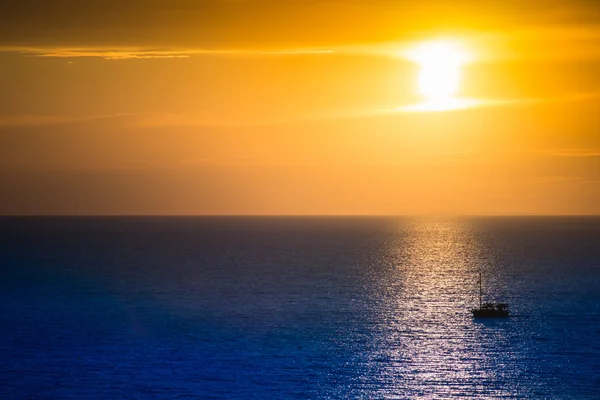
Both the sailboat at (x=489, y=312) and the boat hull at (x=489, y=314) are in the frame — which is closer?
the boat hull at (x=489, y=314)

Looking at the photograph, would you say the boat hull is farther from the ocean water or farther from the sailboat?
the ocean water

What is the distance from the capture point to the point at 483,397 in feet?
221

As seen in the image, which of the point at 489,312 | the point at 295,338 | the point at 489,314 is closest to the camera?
the point at 295,338

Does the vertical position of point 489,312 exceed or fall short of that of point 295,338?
it exceeds it

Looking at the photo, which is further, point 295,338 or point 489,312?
point 489,312

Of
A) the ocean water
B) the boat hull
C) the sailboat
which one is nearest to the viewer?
the ocean water

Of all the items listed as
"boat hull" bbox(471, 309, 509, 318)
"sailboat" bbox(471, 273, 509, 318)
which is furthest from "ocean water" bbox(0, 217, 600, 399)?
"sailboat" bbox(471, 273, 509, 318)

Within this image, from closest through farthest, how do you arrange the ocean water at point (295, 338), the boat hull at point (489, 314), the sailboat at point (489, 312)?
the ocean water at point (295, 338), the boat hull at point (489, 314), the sailboat at point (489, 312)

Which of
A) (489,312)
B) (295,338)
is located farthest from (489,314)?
(295,338)

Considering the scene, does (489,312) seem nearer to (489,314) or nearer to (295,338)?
(489,314)

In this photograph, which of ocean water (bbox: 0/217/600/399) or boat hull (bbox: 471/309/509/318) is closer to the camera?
ocean water (bbox: 0/217/600/399)

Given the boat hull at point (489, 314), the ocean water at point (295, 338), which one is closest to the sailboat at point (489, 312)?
the boat hull at point (489, 314)

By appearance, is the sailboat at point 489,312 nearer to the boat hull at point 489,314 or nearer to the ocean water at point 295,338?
the boat hull at point 489,314

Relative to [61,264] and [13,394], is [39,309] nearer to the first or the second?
[13,394]
